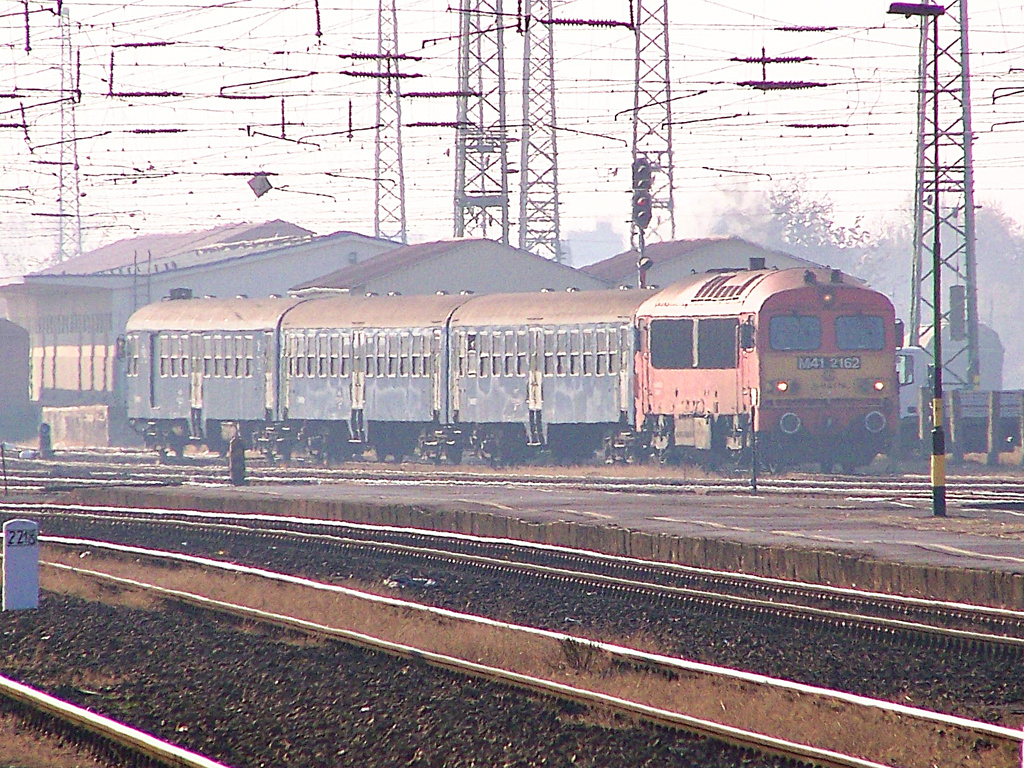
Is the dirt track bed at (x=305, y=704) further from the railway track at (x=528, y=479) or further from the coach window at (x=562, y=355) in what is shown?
the coach window at (x=562, y=355)

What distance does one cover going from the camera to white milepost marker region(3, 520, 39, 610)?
1474 cm

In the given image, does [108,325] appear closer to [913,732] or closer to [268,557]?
[268,557]

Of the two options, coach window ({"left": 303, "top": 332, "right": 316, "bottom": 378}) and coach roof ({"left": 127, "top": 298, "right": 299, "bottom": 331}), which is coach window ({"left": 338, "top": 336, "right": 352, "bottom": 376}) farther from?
coach roof ({"left": 127, "top": 298, "right": 299, "bottom": 331})

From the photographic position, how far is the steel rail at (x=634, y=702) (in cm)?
862

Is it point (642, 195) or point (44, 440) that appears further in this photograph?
point (44, 440)

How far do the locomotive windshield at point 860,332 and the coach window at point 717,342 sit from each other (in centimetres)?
192

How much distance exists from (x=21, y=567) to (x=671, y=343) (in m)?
17.5

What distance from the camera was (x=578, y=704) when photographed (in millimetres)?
9984

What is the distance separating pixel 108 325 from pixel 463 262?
53.1ft

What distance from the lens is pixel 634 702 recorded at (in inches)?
397

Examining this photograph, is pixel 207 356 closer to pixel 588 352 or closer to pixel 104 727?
Answer: pixel 588 352

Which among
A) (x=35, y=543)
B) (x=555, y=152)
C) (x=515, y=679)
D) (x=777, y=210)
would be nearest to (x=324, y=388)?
(x=555, y=152)

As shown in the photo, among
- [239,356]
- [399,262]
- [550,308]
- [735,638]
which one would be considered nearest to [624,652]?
[735,638]

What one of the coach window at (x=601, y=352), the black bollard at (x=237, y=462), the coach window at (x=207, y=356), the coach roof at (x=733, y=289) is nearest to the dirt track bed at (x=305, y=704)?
the black bollard at (x=237, y=462)
